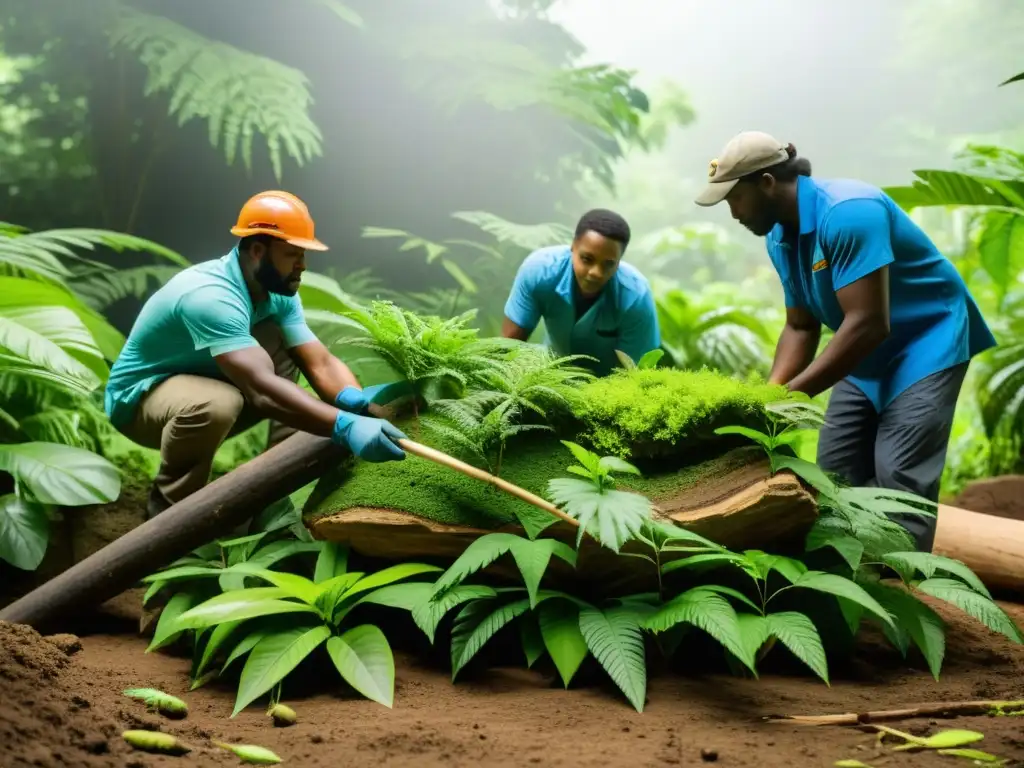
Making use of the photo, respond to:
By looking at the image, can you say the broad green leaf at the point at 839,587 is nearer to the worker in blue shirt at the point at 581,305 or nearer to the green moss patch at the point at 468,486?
the green moss patch at the point at 468,486

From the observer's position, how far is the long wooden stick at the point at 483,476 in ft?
8.41

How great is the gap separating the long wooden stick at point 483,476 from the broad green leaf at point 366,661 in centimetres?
57

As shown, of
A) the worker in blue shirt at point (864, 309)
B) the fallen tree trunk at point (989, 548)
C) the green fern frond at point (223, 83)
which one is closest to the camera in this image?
the worker in blue shirt at point (864, 309)

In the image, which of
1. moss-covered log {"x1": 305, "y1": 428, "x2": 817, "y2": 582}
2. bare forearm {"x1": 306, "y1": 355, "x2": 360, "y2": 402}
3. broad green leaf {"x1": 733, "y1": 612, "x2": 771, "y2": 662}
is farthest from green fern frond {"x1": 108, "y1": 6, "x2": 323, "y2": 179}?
broad green leaf {"x1": 733, "y1": 612, "x2": 771, "y2": 662}

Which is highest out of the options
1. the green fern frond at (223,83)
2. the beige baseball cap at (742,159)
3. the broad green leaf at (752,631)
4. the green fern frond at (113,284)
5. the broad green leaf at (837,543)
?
the green fern frond at (223,83)

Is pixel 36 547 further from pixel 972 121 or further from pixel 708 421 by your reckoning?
pixel 972 121

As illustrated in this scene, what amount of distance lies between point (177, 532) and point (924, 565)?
257 centimetres

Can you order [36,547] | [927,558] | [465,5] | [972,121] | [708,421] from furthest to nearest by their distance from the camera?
[972,121]
[465,5]
[36,547]
[708,421]
[927,558]

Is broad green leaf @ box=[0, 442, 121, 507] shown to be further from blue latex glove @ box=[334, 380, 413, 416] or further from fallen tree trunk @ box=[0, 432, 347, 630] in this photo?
blue latex glove @ box=[334, 380, 413, 416]

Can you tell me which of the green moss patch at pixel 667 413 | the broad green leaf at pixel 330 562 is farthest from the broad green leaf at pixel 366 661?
the green moss patch at pixel 667 413

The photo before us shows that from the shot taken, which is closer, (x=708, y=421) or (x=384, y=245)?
(x=708, y=421)

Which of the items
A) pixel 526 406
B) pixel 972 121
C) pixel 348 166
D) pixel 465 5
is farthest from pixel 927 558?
pixel 972 121

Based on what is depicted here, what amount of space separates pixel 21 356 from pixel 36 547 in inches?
31.6

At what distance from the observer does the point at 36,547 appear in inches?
126
